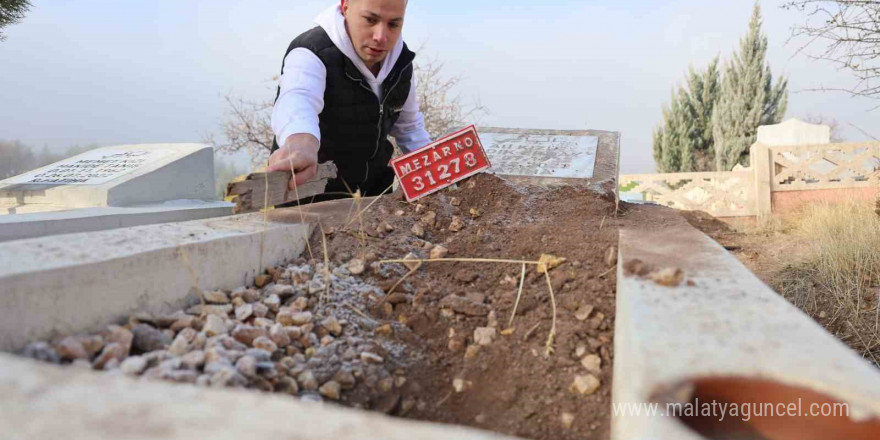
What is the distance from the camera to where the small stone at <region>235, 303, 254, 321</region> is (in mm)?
1511

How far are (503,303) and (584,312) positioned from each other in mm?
262

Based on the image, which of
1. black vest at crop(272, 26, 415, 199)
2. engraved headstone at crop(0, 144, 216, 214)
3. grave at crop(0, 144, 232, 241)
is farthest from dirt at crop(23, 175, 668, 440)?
engraved headstone at crop(0, 144, 216, 214)

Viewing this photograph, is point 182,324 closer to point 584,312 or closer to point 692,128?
point 584,312

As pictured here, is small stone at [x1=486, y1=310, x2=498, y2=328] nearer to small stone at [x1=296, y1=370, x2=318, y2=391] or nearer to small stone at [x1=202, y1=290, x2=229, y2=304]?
small stone at [x1=296, y1=370, x2=318, y2=391]

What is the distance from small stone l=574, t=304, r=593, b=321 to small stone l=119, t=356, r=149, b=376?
1.10 metres

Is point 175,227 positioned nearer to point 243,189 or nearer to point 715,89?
point 243,189

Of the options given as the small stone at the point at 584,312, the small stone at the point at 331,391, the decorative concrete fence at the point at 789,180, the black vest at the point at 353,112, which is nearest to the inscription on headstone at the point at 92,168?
the black vest at the point at 353,112

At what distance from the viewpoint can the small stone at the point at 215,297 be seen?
158cm

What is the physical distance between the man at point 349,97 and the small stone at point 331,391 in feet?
3.61

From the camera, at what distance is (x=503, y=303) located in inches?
69.9

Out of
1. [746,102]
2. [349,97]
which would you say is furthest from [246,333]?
[746,102]

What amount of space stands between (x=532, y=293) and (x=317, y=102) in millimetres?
1571

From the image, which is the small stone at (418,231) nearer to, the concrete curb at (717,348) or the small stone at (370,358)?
the small stone at (370,358)

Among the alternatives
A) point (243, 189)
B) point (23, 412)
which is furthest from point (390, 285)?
point (23, 412)
